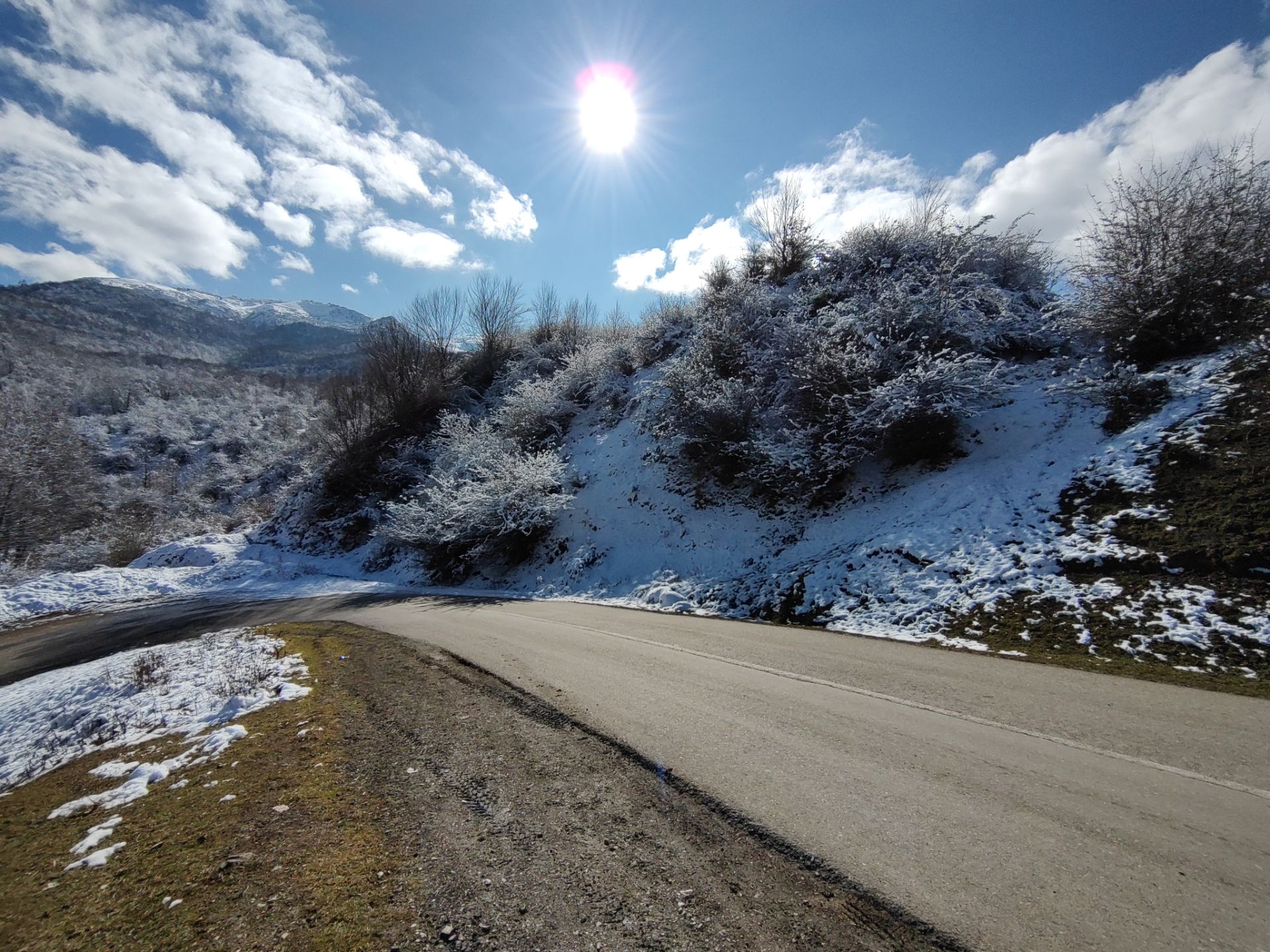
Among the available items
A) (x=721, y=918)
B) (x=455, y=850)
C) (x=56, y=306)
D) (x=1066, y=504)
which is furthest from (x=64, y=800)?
(x=56, y=306)

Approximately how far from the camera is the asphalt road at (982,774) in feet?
8.09

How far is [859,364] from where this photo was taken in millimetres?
12969

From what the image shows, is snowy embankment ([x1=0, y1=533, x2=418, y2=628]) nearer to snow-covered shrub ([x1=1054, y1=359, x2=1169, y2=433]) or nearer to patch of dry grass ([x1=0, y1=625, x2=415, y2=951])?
patch of dry grass ([x1=0, y1=625, x2=415, y2=951])

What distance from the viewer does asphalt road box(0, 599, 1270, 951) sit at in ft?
8.09

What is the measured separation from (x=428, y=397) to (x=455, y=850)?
3321 centimetres

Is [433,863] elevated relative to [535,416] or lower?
lower

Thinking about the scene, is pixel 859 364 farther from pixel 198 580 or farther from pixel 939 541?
pixel 198 580

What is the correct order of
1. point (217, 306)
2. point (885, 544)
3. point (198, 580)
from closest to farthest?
point (885, 544)
point (198, 580)
point (217, 306)

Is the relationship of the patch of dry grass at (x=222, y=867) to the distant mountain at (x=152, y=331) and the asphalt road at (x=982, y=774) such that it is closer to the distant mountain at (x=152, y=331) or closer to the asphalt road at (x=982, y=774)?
the asphalt road at (x=982, y=774)

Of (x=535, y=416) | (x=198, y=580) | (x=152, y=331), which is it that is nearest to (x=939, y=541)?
(x=535, y=416)

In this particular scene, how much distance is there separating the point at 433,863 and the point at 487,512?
15945 millimetres

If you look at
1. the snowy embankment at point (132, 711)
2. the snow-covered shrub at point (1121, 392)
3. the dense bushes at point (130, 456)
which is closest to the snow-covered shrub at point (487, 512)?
the snowy embankment at point (132, 711)

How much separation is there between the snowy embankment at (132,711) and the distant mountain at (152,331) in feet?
257

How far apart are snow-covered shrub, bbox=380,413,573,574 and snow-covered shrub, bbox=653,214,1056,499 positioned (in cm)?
499
